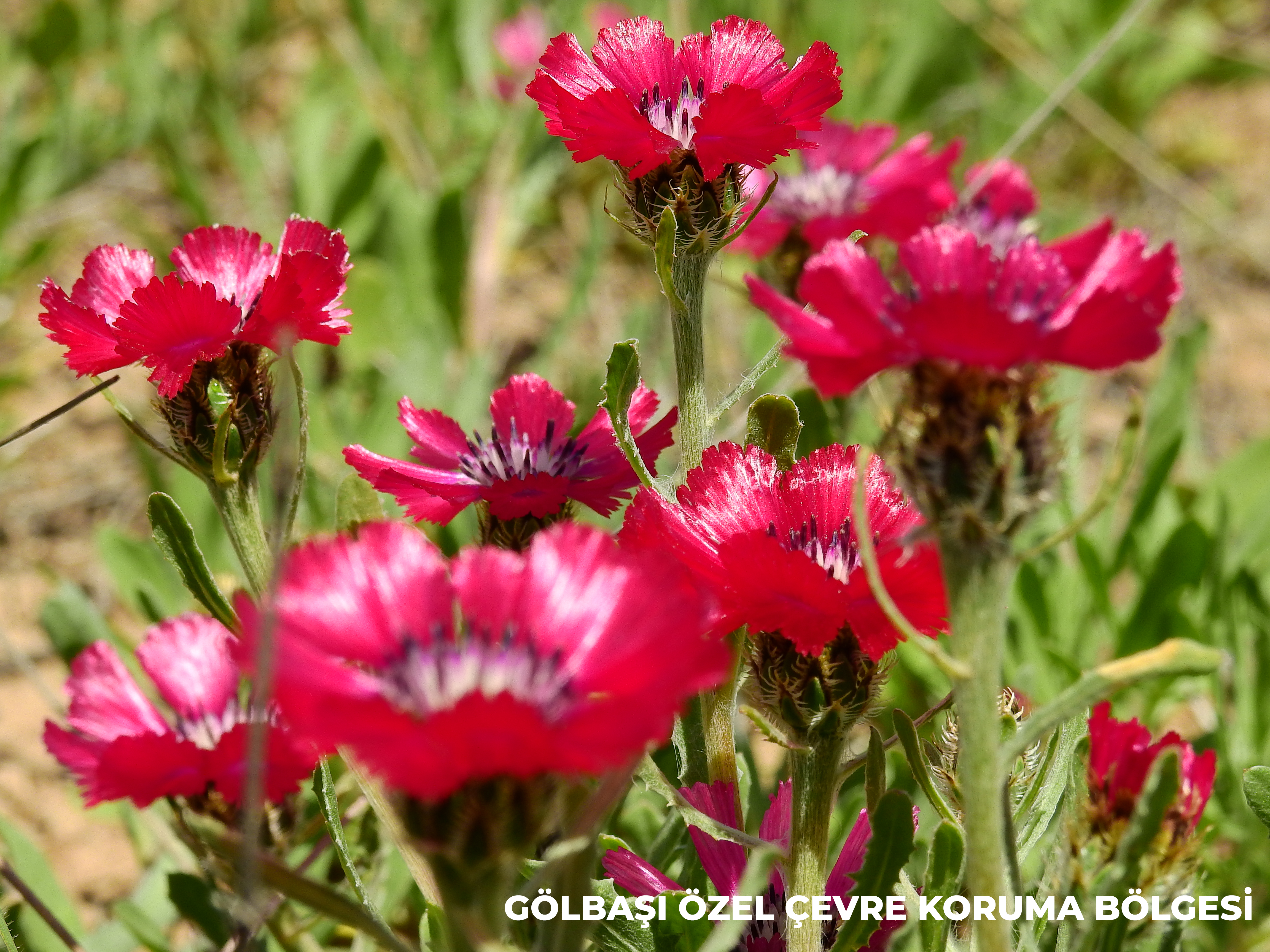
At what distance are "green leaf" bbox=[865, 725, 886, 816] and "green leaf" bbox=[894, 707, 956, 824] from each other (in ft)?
0.08

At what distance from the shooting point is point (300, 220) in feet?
4.32

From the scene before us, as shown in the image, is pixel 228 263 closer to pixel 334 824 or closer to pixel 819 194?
pixel 334 824

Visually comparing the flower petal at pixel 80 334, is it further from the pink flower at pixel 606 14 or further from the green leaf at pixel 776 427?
the pink flower at pixel 606 14

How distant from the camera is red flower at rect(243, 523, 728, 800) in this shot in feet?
2.49

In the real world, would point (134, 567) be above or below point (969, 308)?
above

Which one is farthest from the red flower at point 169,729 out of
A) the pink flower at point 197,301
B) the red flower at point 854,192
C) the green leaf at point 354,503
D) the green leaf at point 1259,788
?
the red flower at point 854,192

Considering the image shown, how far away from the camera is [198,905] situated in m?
1.69

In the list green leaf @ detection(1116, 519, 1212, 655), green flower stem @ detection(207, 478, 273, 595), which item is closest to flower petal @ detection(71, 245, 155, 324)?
green flower stem @ detection(207, 478, 273, 595)

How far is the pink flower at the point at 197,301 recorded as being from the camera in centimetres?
119

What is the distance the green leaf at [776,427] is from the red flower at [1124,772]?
430 mm

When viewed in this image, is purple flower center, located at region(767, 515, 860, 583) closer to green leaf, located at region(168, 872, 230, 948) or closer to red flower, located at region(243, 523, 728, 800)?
red flower, located at region(243, 523, 728, 800)

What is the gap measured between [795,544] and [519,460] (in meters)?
0.36

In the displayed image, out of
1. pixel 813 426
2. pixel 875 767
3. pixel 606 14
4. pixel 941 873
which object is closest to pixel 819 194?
pixel 813 426

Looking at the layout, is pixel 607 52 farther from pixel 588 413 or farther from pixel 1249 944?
pixel 588 413
